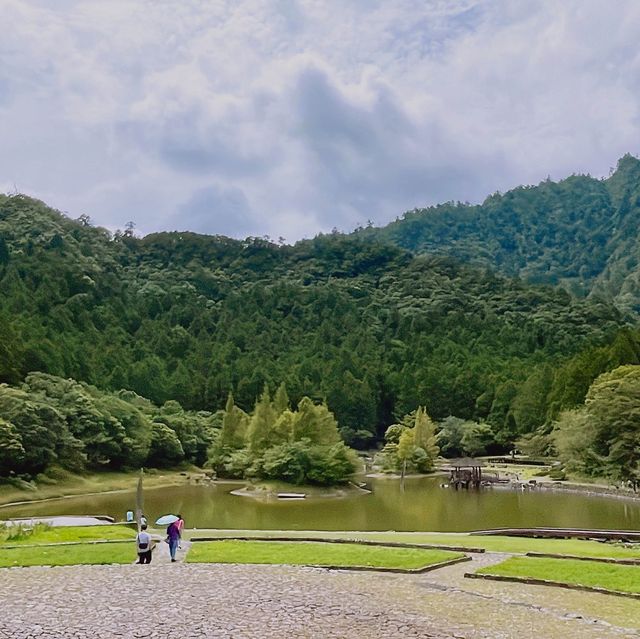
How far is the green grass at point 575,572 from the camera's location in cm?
1337

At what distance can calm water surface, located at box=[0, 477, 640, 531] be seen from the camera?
34.3 m

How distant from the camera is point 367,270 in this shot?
7013 inches

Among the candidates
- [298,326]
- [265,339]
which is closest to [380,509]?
[265,339]

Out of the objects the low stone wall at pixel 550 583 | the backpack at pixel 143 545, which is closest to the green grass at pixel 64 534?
the backpack at pixel 143 545

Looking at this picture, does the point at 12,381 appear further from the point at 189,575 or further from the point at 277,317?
the point at 277,317

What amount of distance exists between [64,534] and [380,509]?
2258 cm

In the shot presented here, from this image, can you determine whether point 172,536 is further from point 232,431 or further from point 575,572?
point 232,431

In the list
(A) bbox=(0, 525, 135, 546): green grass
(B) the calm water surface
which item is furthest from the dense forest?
(A) bbox=(0, 525, 135, 546): green grass

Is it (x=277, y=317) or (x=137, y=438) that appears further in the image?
(x=277, y=317)

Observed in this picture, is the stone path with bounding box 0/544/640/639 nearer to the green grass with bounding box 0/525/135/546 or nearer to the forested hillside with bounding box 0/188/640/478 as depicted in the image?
the green grass with bounding box 0/525/135/546

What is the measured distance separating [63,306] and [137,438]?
59595mm

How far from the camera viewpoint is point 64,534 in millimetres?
22031

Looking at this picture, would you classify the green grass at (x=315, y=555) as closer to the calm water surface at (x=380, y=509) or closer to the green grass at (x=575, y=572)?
the green grass at (x=575, y=572)

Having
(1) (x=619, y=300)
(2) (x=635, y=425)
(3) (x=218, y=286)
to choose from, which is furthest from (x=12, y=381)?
(1) (x=619, y=300)
